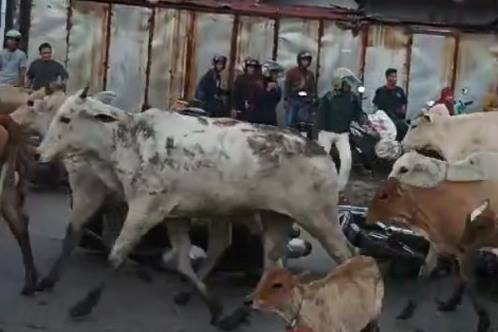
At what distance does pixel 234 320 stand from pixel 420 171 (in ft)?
6.42

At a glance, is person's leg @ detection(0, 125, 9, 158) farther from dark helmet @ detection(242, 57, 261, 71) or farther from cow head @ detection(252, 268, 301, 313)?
dark helmet @ detection(242, 57, 261, 71)

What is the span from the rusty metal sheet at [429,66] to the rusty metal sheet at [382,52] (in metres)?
0.21

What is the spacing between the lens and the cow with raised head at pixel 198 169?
920 centimetres

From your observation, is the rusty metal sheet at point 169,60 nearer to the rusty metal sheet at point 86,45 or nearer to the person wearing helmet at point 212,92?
the rusty metal sheet at point 86,45

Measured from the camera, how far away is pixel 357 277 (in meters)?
7.15

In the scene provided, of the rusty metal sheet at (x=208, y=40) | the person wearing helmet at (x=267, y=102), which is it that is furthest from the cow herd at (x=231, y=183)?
the rusty metal sheet at (x=208, y=40)

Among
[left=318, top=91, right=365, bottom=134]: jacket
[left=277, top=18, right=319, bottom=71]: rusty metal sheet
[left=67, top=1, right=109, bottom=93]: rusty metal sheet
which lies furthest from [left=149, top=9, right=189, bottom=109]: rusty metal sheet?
[left=318, top=91, right=365, bottom=134]: jacket

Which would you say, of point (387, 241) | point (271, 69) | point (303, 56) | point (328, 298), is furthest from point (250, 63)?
point (328, 298)

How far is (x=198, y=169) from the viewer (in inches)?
364

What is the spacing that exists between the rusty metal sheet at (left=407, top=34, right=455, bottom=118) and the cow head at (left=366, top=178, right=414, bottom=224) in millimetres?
10798

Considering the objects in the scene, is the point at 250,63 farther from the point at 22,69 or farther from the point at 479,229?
the point at 479,229

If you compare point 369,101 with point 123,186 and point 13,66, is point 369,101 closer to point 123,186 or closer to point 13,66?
point 13,66

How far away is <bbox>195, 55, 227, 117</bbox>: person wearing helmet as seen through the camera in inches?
715

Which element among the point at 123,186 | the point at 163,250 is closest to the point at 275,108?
the point at 163,250
